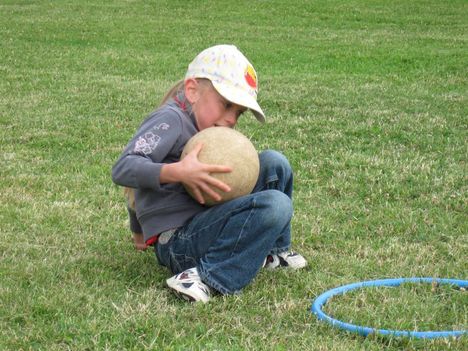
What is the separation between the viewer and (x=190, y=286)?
13.6 feet

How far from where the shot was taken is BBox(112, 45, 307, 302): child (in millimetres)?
4098

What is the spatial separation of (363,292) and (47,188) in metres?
3.21

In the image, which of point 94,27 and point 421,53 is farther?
point 94,27

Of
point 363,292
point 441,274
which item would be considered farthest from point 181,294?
point 441,274

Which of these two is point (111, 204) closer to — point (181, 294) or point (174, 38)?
point (181, 294)

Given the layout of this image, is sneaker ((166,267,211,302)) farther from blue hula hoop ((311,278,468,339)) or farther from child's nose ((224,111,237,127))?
child's nose ((224,111,237,127))

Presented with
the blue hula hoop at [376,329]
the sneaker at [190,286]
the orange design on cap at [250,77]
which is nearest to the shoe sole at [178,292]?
the sneaker at [190,286]

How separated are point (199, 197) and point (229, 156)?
0.83ft

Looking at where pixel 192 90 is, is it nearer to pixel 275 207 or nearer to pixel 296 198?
pixel 275 207

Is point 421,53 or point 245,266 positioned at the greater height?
point 245,266

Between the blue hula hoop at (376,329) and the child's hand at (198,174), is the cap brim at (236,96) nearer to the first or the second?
the child's hand at (198,174)

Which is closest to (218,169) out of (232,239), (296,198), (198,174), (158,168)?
(198,174)

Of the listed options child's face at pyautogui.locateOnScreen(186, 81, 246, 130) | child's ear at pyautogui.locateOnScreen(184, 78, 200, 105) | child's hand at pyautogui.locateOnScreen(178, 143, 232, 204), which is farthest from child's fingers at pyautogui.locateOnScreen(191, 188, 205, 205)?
child's ear at pyautogui.locateOnScreen(184, 78, 200, 105)

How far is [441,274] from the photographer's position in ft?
15.4
